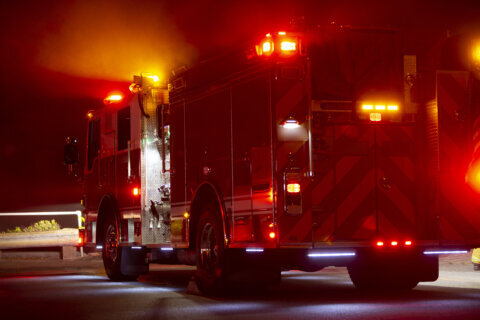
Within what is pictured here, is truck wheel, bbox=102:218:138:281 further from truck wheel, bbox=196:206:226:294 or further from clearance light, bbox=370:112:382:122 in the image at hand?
clearance light, bbox=370:112:382:122

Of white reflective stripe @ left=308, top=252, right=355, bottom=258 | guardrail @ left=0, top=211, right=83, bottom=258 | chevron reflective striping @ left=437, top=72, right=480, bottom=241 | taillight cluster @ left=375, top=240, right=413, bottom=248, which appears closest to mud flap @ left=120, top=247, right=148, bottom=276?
white reflective stripe @ left=308, top=252, right=355, bottom=258

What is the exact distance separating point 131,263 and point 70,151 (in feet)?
8.67

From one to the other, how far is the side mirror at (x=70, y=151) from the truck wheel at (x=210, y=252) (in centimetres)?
475

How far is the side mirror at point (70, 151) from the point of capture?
1459 cm

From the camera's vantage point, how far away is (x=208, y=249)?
10.4 meters

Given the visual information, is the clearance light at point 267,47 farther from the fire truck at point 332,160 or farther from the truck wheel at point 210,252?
the truck wheel at point 210,252

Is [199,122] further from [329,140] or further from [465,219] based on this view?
[465,219]

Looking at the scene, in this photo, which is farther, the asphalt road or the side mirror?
the side mirror

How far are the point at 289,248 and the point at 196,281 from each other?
2.03 meters

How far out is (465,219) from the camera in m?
9.38

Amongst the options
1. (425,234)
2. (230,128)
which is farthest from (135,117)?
(425,234)

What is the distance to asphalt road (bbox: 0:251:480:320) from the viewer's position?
8.41 meters

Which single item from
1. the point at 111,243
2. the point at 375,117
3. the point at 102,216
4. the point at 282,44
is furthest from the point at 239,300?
the point at 102,216

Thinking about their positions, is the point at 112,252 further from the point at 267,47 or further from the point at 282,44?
the point at 282,44
